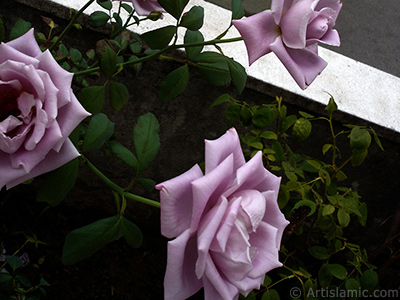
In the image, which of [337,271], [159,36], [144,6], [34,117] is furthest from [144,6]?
[337,271]

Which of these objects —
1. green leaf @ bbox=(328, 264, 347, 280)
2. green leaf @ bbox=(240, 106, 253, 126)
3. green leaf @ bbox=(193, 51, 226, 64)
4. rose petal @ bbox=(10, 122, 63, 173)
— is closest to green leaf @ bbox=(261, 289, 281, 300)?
green leaf @ bbox=(328, 264, 347, 280)

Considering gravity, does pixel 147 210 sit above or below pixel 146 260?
above

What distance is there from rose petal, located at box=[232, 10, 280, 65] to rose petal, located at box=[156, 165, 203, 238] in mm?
270

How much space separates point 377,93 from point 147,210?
1114 mm

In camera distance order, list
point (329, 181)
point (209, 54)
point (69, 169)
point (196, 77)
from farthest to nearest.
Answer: point (196, 77), point (329, 181), point (209, 54), point (69, 169)

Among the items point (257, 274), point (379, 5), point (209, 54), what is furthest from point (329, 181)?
point (379, 5)

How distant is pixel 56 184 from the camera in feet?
2.79

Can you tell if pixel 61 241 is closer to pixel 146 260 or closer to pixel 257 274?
pixel 146 260

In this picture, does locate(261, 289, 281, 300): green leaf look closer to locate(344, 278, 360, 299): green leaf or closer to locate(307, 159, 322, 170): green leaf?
locate(344, 278, 360, 299): green leaf

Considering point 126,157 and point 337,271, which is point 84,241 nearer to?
point 126,157

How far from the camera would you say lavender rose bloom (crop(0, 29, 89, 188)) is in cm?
63

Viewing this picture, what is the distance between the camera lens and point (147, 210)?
202cm

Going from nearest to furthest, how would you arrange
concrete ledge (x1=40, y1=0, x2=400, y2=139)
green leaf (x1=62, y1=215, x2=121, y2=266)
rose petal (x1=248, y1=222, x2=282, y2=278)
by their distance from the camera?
rose petal (x1=248, y1=222, x2=282, y2=278) → green leaf (x1=62, y1=215, x2=121, y2=266) → concrete ledge (x1=40, y1=0, x2=400, y2=139)

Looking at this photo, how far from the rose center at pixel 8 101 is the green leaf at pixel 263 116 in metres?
0.83
